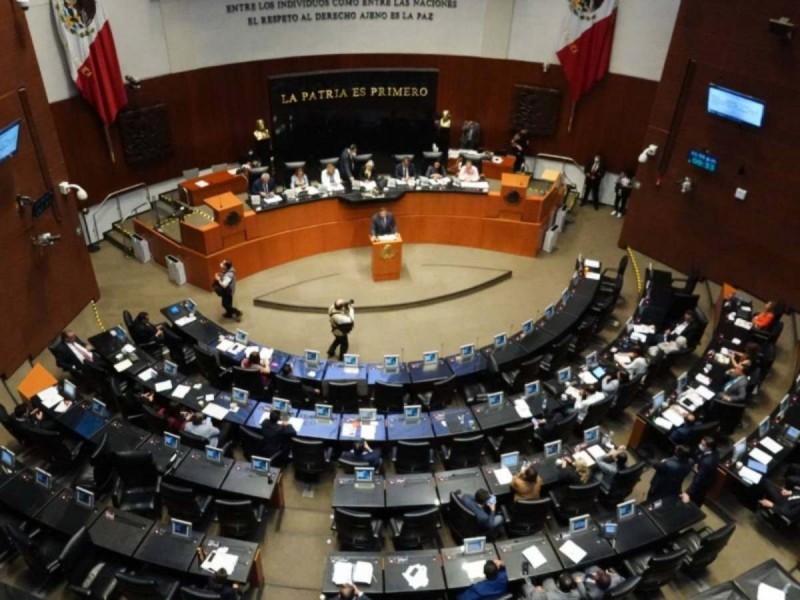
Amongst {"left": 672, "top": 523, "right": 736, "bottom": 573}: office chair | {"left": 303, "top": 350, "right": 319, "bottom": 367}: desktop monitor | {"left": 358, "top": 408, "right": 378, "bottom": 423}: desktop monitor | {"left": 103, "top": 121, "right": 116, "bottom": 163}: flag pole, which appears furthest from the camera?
{"left": 103, "top": 121, "right": 116, "bottom": 163}: flag pole

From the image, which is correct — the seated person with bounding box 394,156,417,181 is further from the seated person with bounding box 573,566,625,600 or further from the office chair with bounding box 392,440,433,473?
the seated person with bounding box 573,566,625,600

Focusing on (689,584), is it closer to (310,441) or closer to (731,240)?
(310,441)

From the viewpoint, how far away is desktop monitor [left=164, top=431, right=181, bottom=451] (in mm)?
9695

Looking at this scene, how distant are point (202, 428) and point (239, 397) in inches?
35.2

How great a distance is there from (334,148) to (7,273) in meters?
9.04

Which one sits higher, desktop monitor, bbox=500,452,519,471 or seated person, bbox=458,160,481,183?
seated person, bbox=458,160,481,183

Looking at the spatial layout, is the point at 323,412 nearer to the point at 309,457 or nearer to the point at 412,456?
the point at 309,457

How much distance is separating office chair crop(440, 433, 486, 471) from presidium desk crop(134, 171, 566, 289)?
23.3 ft

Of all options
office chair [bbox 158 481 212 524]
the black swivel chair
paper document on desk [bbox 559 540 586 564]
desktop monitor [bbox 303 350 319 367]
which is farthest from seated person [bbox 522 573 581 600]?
desktop monitor [bbox 303 350 319 367]

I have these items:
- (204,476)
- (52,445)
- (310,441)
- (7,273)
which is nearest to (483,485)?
(310,441)

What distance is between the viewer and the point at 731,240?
14.3m

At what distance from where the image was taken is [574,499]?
30.0 feet

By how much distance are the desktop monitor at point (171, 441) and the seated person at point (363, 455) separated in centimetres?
247

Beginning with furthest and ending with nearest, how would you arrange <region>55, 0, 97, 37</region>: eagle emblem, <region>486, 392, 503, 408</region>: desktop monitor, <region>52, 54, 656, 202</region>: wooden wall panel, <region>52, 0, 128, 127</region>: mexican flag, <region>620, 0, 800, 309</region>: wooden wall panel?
<region>52, 54, 656, 202</region>: wooden wall panel, <region>52, 0, 128, 127</region>: mexican flag, <region>55, 0, 97, 37</region>: eagle emblem, <region>620, 0, 800, 309</region>: wooden wall panel, <region>486, 392, 503, 408</region>: desktop monitor
